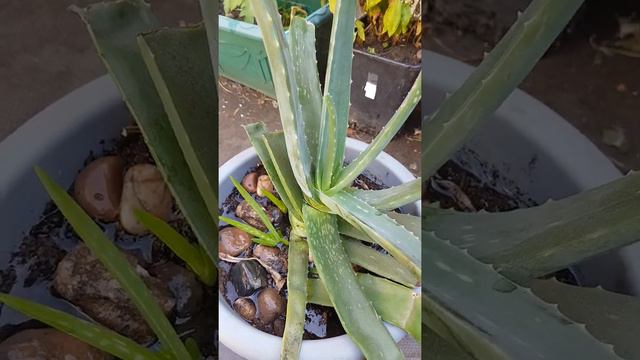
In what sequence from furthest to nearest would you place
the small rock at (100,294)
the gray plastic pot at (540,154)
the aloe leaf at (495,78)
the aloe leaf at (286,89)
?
the gray plastic pot at (540,154) → the small rock at (100,294) → the aloe leaf at (495,78) → the aloe leaf at (286,89)

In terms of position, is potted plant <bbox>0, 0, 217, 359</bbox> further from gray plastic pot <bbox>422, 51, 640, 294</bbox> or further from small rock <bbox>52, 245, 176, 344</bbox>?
gray plastic pot <bbox>422, 51, 640, 294</bbox>

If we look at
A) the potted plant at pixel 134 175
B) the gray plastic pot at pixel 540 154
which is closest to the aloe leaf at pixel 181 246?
Answer: the potted plant at pixel 134 175

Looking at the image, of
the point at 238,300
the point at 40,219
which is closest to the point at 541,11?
the point at 238,300

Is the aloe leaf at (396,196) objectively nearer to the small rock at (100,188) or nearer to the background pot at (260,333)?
the background pot at (260,333)

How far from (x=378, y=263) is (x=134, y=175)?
23 cm

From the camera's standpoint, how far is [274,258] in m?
0.32

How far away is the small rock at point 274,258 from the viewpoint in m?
0.31

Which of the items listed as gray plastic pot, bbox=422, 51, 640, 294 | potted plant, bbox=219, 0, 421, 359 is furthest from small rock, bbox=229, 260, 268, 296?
gray plastic pot, bbox=422, 51, 640, 294

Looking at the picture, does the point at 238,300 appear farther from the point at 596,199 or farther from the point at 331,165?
the point at 596,199

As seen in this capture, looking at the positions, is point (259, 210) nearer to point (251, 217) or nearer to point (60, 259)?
point (251, 217)

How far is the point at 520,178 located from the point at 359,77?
32 centimetres

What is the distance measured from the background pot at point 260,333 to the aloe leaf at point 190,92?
46 mm

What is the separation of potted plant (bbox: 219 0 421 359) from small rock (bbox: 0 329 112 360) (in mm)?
182

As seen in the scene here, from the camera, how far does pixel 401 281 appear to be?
30cm
